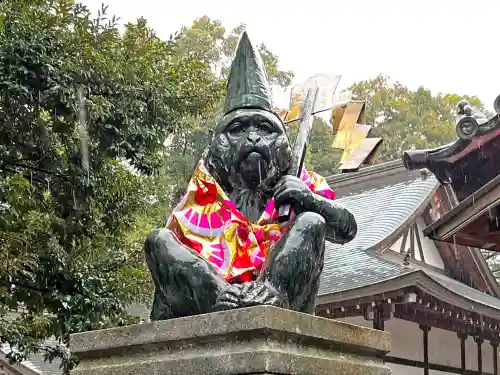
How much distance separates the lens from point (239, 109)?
2.86 meters

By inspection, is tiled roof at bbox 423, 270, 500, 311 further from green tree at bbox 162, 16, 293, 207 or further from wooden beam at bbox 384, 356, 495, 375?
green tree at bbox 162, 16, 293, 207

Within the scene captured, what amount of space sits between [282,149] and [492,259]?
25194 millimetres

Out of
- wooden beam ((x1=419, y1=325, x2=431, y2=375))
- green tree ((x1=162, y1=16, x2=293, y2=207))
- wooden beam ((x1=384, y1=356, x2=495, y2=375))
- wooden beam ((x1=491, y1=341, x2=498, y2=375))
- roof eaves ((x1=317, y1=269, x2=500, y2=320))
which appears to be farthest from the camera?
green tree ((x1=162, y1=16, x2=293, y2=207))

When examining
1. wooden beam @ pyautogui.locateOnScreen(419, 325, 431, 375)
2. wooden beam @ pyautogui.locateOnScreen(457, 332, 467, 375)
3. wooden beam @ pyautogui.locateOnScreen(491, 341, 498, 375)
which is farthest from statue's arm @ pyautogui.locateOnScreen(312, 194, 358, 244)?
wooden beam @ pyautogui.locateOnScreen(491, 341, 498, 375)

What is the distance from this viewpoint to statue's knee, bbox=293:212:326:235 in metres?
2.50

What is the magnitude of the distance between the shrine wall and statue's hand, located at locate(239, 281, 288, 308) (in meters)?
8.19

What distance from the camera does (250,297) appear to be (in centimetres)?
234

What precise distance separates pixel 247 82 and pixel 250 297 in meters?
1.00

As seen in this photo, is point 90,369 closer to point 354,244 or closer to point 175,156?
point 354,244

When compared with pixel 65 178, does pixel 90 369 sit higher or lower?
lower

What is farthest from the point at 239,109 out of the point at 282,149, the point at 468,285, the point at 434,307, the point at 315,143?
the point at 315,143

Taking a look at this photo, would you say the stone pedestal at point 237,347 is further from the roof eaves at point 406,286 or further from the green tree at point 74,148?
the roof eaves at point 406,286

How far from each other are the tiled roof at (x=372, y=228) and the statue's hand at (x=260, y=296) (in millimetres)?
7317

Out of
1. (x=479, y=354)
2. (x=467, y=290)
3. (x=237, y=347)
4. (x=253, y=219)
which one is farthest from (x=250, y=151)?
(x=467, y=290)
